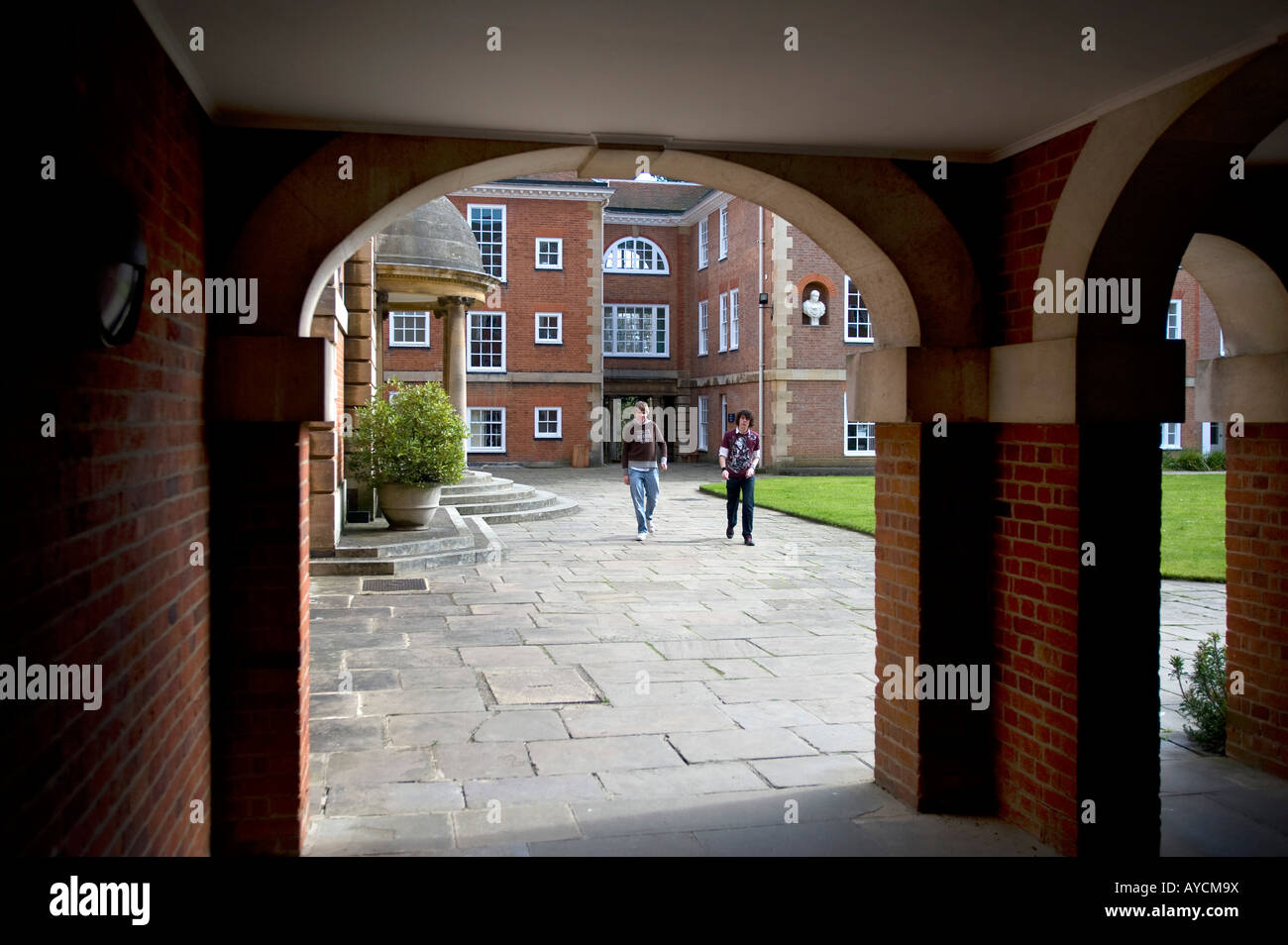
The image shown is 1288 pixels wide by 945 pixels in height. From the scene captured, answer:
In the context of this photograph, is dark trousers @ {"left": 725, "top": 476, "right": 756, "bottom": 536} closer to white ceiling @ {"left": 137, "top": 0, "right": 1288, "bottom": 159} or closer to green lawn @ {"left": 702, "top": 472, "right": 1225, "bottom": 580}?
green lawn @ {"left": 702, "top": 472, "right": 1225, "bottom": 580}

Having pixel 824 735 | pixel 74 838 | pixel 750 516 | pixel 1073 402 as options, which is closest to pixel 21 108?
pixel 74 838

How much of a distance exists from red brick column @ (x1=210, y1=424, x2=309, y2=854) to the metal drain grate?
595 centimetres

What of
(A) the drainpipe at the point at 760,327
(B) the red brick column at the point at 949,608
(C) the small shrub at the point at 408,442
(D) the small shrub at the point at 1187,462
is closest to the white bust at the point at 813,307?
(A) the drainpipe at the point at 760,327

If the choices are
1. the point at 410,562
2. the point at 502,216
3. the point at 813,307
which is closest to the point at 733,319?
the point at 813,307

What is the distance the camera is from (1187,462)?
29.1 meters

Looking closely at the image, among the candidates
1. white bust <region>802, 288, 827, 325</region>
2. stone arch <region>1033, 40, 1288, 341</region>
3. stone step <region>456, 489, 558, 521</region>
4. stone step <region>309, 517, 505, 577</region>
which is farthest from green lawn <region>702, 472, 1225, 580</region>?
stone arch <region>1033, 40, 1288, 341</region>

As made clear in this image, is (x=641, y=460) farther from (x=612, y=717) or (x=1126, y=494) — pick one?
(x=1126, y=494)

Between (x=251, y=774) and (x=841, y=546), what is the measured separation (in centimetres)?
1032

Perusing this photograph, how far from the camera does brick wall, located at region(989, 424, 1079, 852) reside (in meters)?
4.25

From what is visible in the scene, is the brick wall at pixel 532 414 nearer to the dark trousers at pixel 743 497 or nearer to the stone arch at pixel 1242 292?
the dark trousers at pixel 743 497

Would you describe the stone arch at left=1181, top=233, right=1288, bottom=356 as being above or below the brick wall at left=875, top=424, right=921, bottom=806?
above

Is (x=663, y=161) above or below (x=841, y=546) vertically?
above
